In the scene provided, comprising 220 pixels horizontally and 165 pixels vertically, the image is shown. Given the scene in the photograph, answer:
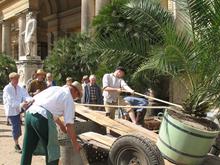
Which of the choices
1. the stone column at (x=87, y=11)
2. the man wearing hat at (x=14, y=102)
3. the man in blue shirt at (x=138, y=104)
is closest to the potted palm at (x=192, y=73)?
the man in blue shirt at (x=138, y=104)

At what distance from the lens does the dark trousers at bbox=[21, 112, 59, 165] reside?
18.7 feet

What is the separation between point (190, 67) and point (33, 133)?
101 inches

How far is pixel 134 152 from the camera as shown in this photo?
652cm

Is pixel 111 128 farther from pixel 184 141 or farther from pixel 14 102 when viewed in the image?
pixel 14 102

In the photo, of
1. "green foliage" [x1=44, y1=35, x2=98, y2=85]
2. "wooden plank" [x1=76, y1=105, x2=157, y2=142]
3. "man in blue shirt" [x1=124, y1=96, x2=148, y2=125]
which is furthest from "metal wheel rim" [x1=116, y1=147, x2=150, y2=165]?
"green foliage" [x1=44, y1=35, x2=98, y2=85]

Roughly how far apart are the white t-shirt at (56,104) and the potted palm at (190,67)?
147cm

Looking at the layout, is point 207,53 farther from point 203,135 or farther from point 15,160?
point 15,160

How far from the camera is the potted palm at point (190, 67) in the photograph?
6215mm

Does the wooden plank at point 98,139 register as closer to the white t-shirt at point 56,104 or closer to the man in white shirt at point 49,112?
the man in white shirt at point 49,112

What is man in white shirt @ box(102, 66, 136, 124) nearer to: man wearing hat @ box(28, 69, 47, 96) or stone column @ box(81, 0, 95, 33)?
man wearing hat @ box(28, 69, 47, 96)

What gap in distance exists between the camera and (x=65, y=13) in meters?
41.5

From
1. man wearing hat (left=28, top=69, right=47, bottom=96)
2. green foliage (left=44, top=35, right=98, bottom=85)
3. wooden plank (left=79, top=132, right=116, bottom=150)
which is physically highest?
green foliage (left=44, top=35, right=98, bottom=85)

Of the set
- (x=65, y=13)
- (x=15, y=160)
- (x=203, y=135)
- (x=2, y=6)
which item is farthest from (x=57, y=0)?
(x=203, y=135)

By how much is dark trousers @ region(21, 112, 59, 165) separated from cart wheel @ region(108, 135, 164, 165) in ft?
3.70
